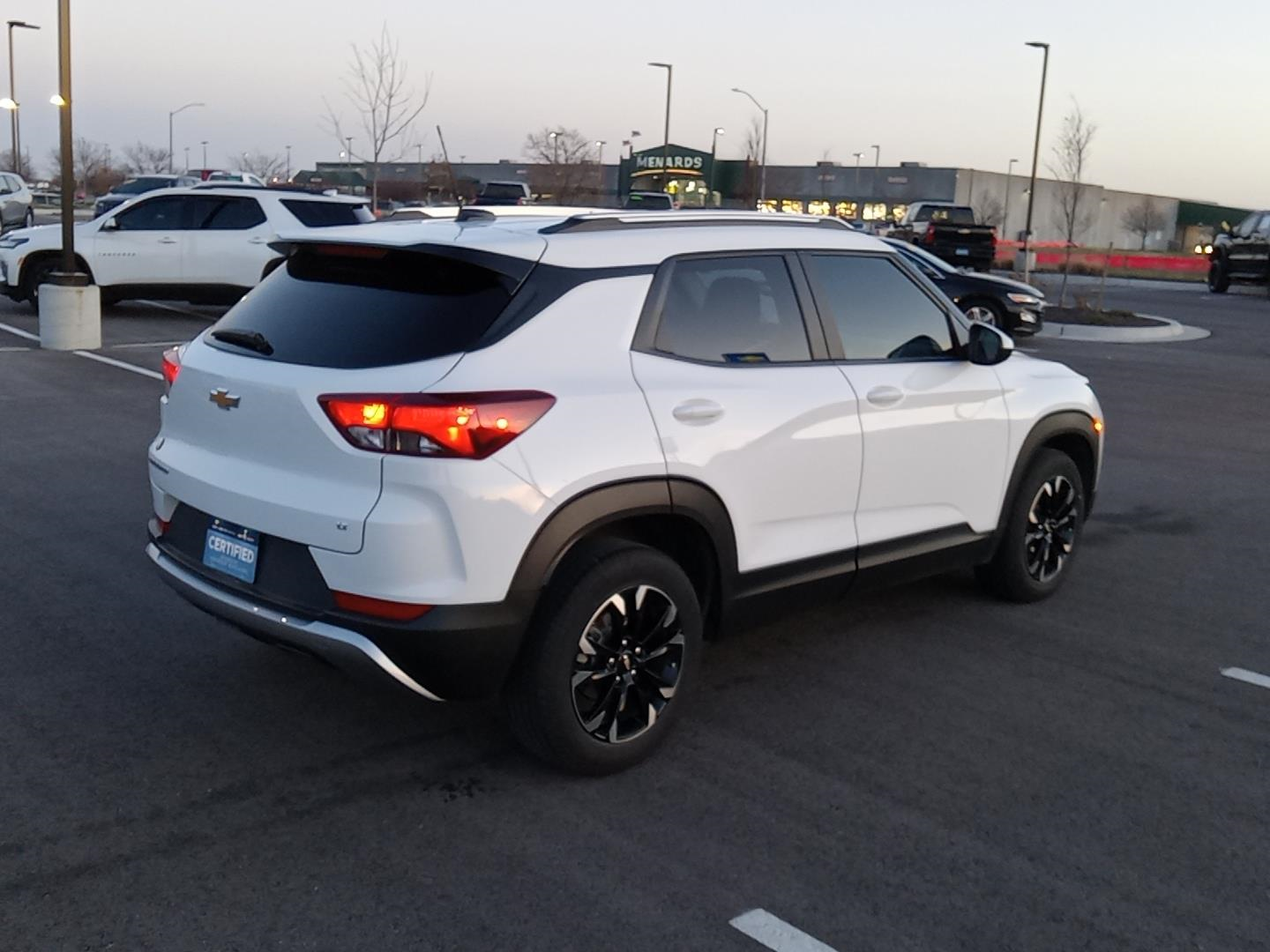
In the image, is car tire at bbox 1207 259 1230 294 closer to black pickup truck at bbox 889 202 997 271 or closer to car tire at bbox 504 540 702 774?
black pickup truck at bbox 889 202 997 271

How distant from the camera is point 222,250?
17609 millimetres

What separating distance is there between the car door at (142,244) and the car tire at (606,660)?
48.9 ft

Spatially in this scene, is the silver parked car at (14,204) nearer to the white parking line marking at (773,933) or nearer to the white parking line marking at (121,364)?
the white parking line marking at (121,364)

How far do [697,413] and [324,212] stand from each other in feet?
48.3

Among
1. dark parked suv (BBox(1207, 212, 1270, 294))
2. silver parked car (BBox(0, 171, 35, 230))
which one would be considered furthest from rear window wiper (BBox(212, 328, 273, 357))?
dark parked suv (BBox(1207, 212, 1270, 294))

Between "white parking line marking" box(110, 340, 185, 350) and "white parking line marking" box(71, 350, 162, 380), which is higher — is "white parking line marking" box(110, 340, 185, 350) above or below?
above

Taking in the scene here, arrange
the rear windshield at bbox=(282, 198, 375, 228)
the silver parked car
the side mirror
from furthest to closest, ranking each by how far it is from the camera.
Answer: the silver parked car
the rear windshield at bbox=(282, 198, 375, 228)
the side mirror

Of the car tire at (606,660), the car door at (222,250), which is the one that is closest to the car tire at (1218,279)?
the car door at (222,250)

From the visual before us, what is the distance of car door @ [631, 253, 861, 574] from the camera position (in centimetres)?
448

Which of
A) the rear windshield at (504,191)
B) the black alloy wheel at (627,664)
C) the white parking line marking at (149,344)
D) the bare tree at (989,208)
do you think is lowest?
the white parking line marking at (149,344)

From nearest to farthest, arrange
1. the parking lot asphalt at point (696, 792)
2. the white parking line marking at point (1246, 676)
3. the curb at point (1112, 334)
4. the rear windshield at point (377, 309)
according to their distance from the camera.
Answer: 1. the parking lot asphalt at point (696, 792)
2. the rear windshield at point (377, 309)
3. the white parking line marking at point (1246, 676)
4. the curb at point (1112, 334)

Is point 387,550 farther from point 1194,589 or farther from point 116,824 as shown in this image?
point 1194,589

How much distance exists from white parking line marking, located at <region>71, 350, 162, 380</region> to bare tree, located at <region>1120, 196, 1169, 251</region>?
73.7 m

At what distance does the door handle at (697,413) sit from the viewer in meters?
4.43
